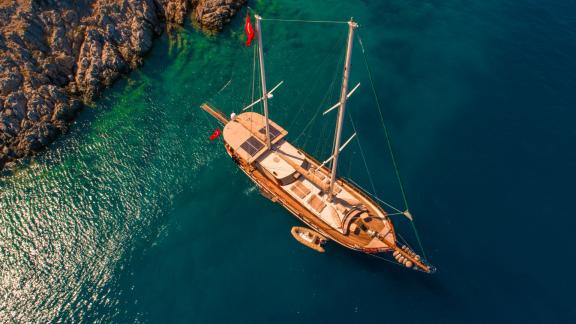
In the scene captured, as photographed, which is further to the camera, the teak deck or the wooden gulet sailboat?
the teak deck

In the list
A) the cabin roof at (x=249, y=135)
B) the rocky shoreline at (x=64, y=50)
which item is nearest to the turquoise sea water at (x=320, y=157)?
the rocky shoreline at (x=64, y=50)

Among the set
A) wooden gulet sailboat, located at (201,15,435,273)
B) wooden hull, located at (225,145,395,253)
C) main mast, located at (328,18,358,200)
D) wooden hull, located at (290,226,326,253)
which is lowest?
wooden hull, located at (290,226,326,253)

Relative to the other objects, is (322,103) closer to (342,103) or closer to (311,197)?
(311,197)

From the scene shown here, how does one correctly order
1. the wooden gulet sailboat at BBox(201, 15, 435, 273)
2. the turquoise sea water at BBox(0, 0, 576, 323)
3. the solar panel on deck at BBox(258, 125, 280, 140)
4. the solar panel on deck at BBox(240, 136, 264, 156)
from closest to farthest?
the wooden gulet sailboat at BBox(201, 15, 435, 273) < the turquoise sea water at BBox(0, 0, 576, 323) < the solar panel on deck at BBox(240, 136, 264, 156) < the solar panel on deck at BBox(258, 125, 280, 140)

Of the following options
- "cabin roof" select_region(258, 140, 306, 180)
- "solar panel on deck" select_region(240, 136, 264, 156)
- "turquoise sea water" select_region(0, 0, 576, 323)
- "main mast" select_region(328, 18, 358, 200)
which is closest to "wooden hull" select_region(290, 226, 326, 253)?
"turquoise sea water" select_region(0, 0, 576, 323)

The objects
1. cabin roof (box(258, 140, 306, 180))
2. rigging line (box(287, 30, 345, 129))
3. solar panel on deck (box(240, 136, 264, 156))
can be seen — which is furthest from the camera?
rigging line (box(287, 30, 345, 129))

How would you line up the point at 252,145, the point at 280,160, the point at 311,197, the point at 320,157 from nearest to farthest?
1. the point at 311,197
2. the point at 280,160
3. the point at 252,145
4. the point at 320,157

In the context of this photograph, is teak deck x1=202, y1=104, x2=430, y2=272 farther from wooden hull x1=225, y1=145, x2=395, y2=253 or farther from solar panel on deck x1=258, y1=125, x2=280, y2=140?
solar panel on deck x1=258, y1=125, x2=280, y2=140

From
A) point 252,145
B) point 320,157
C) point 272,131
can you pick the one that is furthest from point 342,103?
point 320,157
